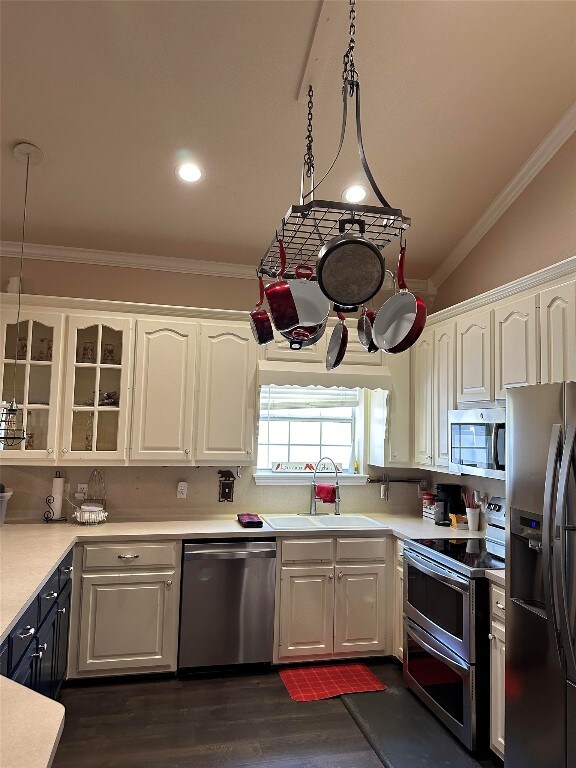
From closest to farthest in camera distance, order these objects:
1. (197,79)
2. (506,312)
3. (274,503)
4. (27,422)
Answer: (197,79), (506,312), (27,422), (274,503)

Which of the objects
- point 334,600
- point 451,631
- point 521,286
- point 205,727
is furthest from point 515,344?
point 205,727

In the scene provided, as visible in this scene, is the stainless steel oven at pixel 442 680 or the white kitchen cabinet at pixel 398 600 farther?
the white kitchen cabinet at pixel 398 600

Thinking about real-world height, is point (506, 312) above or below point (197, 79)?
below

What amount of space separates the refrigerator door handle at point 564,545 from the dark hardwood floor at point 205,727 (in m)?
1.01

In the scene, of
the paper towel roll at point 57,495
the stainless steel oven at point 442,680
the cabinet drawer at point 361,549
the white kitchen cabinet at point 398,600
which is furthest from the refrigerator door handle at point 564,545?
the paper towel roll at point 57,495

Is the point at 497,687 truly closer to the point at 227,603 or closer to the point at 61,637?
the point at 227,603

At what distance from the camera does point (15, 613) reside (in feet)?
6.36

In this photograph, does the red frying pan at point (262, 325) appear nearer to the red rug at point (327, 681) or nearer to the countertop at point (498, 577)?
the countertop at point (498, 577)

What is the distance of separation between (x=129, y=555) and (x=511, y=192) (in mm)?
3375

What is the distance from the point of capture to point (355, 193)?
11.3 ft

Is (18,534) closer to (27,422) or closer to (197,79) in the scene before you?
(27,422)

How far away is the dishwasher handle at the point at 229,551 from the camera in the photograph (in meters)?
3.44

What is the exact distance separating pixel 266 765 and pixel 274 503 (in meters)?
1.88

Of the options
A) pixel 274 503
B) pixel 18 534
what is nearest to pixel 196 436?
pixel 274 503
